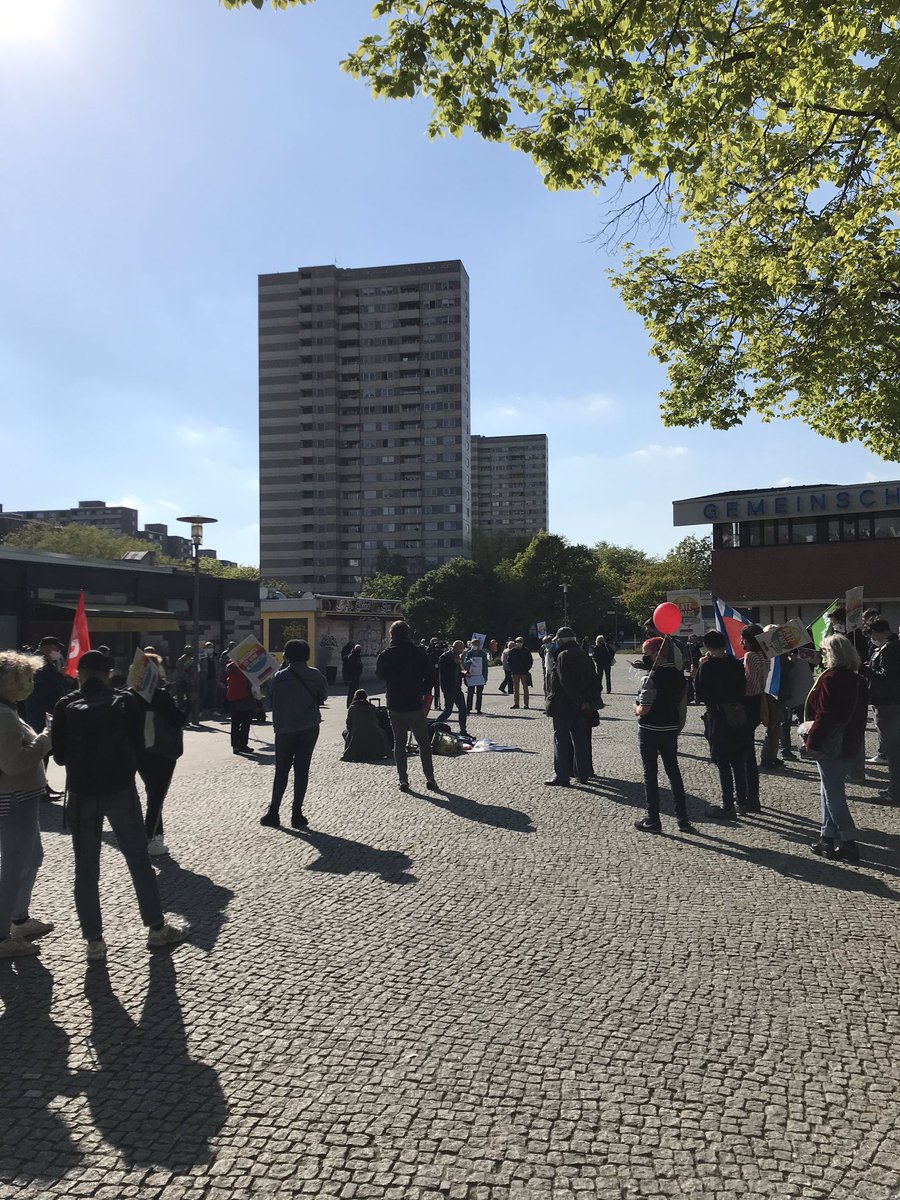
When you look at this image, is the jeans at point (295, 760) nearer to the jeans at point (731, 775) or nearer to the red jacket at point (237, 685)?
the jeans at point (731, 775)

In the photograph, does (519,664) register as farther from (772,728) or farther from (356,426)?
(356,426)

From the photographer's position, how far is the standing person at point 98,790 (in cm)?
510

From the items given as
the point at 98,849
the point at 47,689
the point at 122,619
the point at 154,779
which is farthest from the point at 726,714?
the point at 122,619

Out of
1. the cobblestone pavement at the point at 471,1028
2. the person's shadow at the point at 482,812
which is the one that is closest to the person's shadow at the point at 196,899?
the cobblestone pavement at the point at 471,1028

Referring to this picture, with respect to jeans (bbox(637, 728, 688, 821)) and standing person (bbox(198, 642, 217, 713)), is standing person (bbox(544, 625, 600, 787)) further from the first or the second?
standing person (bbox(198, 642, 217, 713))

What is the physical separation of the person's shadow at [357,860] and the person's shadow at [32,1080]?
248 centimetres

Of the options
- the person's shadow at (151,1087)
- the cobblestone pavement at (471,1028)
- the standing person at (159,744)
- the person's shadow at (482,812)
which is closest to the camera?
the cobblestone pavement at (471,1028)

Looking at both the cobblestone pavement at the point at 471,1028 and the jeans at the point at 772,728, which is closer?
the cobblestone pavement at the point at 471,1028

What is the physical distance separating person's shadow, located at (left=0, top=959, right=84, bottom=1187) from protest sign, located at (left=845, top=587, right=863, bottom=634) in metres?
11.8

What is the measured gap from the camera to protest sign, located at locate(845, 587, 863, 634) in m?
13.4

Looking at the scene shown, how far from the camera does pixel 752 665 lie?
32.8ft

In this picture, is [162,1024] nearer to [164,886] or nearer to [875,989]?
[164,886]

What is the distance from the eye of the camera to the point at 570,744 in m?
10.8

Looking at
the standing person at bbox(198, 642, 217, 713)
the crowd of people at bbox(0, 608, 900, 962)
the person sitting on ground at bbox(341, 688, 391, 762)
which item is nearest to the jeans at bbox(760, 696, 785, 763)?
the crowd of people at bbox(0, 608, 900, 962)
